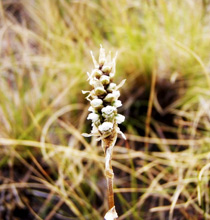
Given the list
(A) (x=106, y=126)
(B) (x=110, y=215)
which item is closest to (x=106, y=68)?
(A) (x=106, y=126)

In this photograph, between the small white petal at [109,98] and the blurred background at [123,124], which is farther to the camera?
the blurred background at [123,124]

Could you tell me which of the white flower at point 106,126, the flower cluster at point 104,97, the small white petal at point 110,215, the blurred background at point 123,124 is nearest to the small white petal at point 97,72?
the flower cluster at point 104,97

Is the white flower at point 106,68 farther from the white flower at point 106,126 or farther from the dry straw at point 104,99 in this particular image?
the white flower at point 106,126

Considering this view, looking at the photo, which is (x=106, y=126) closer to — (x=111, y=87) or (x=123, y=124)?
(x=111, y=87)

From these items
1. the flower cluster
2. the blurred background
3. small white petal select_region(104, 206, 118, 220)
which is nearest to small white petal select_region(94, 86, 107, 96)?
the flower cluster

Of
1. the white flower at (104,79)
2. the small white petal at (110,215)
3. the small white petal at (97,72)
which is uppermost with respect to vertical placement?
the small white petal at (97,72)

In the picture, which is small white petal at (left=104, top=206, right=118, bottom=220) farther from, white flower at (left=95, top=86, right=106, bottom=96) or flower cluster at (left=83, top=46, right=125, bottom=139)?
white flower at (left=95, top=86, right=106, bottom=96)

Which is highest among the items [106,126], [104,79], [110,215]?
[104,79]

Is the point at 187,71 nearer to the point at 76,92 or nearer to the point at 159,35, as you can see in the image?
the point at 159,35

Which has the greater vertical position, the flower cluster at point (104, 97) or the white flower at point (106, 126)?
the flower cluster at point (104, 97)
